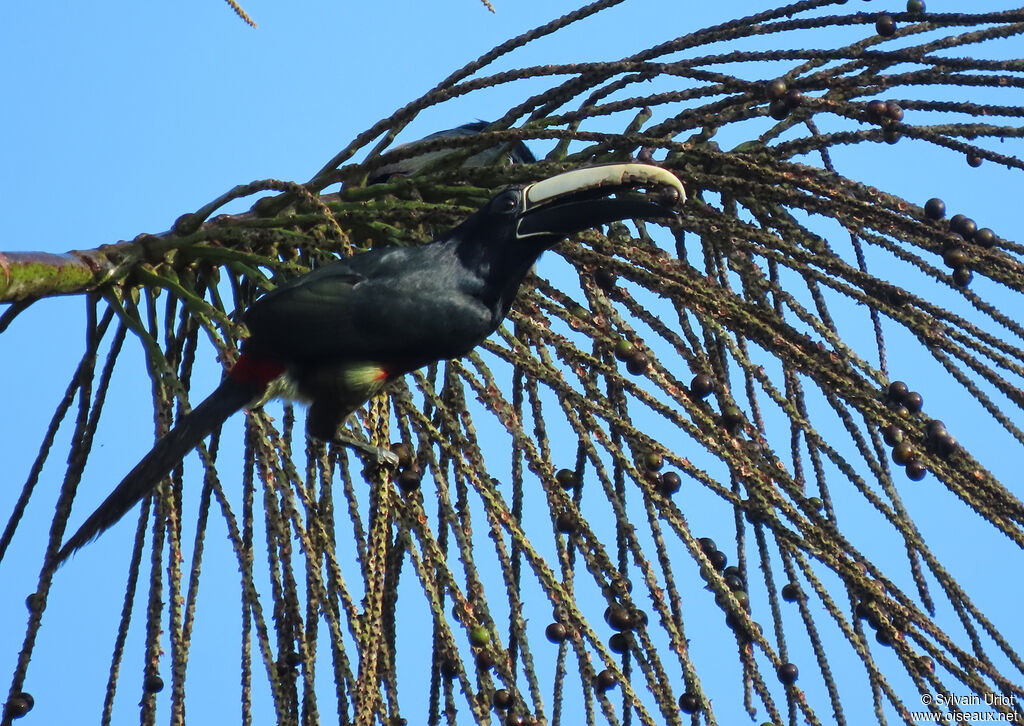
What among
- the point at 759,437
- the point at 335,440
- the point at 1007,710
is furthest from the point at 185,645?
the point at 1007,710

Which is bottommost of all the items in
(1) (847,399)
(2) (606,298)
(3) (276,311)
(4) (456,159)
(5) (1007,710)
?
(5) (1007,710)

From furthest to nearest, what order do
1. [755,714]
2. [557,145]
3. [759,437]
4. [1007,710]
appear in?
[557,145] < [755,714] < [759,437] < [1007,710]

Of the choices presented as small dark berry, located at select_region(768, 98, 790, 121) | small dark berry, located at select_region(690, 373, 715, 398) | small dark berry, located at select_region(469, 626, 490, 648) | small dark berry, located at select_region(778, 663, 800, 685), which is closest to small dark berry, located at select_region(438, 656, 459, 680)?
small dark berry, located at select_region(469, 626, 490, 648)

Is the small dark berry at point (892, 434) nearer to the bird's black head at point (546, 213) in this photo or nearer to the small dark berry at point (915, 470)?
the small dark berry at point (915, 470)

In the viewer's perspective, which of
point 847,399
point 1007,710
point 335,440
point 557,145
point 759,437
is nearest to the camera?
point 1007,710

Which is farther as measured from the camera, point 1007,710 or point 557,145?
point 557,145

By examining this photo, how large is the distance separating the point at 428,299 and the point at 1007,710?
1.20 meters

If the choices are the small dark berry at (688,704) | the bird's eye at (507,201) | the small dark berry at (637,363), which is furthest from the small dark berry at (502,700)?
the bird's eye at (507,201)

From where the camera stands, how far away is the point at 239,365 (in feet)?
7.86

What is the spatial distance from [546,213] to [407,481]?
1.77 ft

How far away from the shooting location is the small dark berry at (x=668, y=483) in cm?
208

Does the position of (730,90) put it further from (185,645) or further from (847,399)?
(185,645)

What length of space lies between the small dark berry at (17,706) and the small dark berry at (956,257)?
1599 mm

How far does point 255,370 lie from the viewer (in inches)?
96.9
